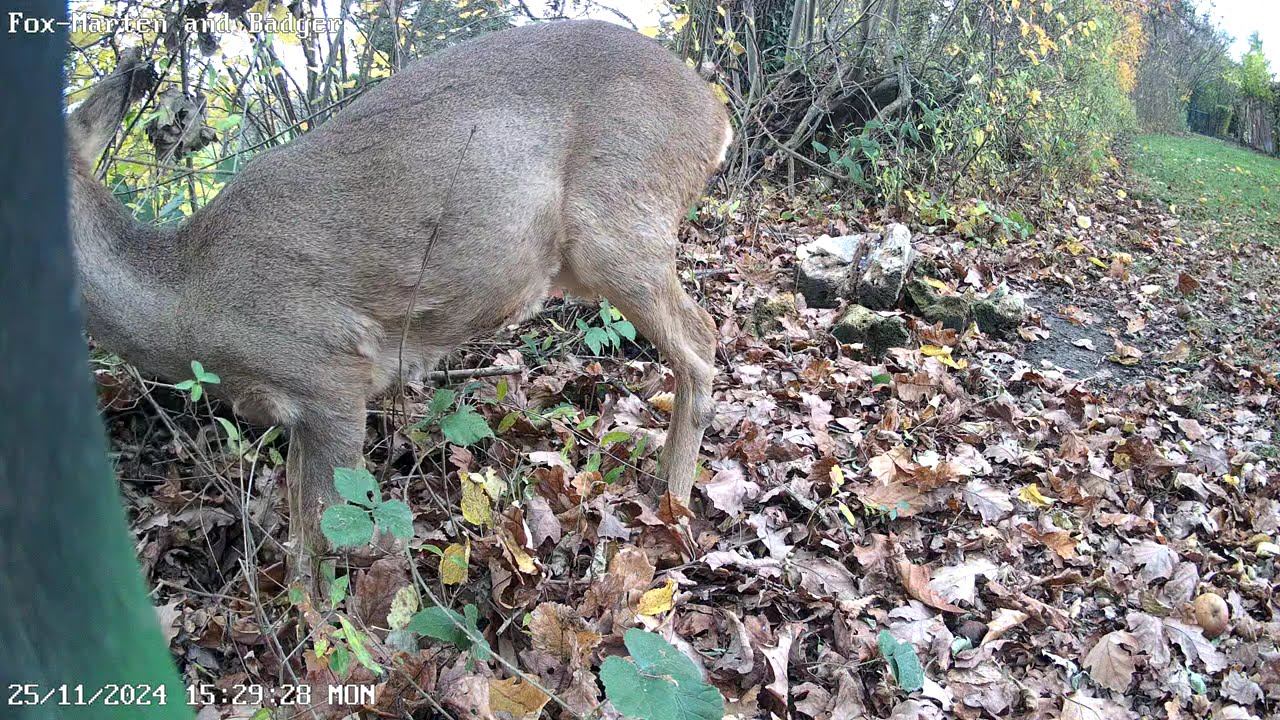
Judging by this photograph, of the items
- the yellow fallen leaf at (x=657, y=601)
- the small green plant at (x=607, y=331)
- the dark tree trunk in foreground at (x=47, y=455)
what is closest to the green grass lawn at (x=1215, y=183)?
the small green plant at (x=607, y=331)

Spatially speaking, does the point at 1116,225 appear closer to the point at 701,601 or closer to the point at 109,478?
the point at 701,601

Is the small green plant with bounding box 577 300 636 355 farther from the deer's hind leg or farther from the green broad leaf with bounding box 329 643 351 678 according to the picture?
the green broad leaf with bounding box 329 643 351 678

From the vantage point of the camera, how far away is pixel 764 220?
306 inches

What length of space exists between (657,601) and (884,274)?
3.76 meters

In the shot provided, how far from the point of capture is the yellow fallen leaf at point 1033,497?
394 centimetres

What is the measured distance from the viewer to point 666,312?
12.1 ft

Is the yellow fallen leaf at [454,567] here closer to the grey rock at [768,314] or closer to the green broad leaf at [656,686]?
the green broad leaf at [656,686]

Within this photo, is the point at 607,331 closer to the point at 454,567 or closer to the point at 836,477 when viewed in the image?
the point at 836,477

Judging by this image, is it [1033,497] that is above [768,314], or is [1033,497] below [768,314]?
below

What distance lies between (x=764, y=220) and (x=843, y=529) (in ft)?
15.3

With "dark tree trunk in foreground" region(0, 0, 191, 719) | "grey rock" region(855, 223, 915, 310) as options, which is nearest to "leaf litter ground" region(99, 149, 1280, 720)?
"grey rock" region(855, 223, 915, 310)

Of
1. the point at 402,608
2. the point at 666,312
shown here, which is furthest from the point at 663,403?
the point at 402,608

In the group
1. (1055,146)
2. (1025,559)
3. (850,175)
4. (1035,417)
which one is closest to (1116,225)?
(1055,146)

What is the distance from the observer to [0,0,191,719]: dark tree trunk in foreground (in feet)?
1.96
